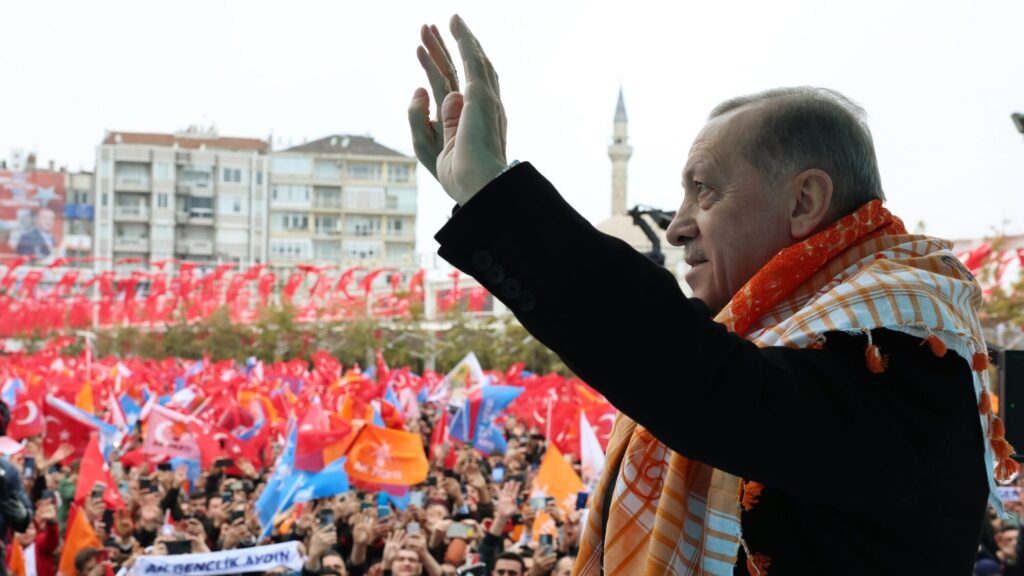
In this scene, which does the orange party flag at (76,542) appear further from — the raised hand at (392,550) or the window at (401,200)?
the window at (401,200)

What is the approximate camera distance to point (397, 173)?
9644cm

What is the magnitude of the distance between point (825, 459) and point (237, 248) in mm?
95766

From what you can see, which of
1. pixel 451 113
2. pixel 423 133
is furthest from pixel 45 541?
pixel 451 113

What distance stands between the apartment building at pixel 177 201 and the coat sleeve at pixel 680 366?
310 ft

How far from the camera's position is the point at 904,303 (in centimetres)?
124

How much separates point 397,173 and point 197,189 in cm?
1634

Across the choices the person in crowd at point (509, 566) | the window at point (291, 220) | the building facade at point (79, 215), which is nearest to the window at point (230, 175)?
the window at point (291, 220)

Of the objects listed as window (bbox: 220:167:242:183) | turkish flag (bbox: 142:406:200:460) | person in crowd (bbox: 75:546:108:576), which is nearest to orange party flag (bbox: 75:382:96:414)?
turkish flag (bbox: 142:406:200:460)

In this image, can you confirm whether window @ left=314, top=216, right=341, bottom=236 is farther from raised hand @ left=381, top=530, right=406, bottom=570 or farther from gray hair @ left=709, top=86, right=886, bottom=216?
gray hair @ left=709, top=86, right=886, bottom=216

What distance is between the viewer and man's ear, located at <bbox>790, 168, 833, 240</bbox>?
1.35 meters

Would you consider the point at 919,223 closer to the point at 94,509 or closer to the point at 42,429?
the point at 42,429

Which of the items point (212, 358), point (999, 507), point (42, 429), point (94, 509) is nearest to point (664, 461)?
point (999, 507)

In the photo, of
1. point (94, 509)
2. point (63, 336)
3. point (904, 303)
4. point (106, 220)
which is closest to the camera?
point (904, 303)

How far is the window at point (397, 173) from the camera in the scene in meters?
96.1
